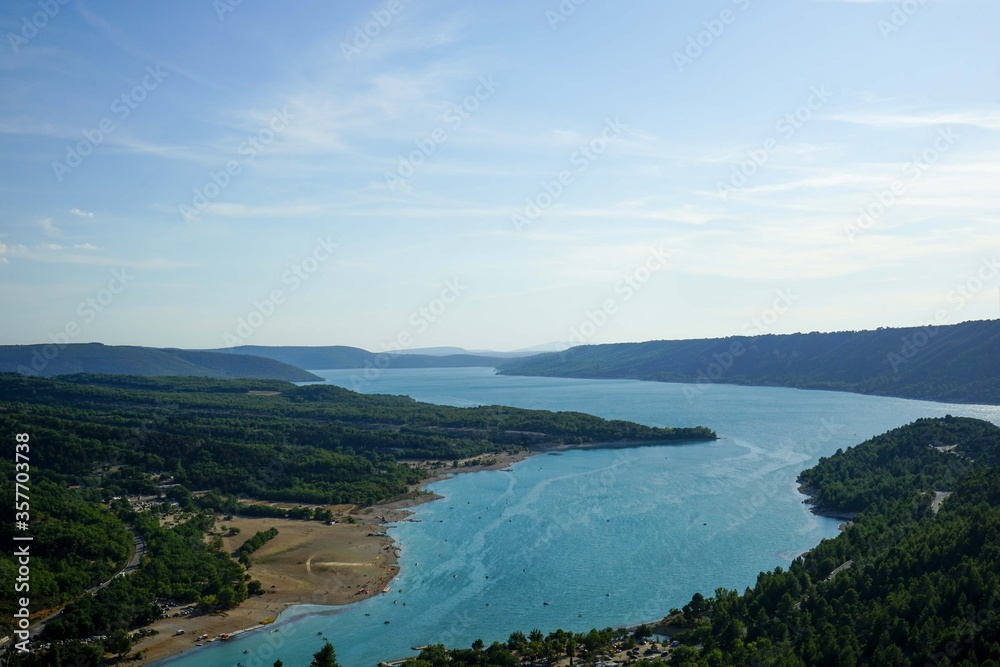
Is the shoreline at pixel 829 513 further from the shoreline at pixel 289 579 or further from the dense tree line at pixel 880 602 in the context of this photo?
the shoreline at pixel 289 579

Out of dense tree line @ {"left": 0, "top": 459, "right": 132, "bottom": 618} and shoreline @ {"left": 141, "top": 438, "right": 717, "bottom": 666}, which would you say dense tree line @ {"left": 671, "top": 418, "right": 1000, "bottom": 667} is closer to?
shoreline @ {"left": 141, "top": 438, "right": 717, "bottom": 666}

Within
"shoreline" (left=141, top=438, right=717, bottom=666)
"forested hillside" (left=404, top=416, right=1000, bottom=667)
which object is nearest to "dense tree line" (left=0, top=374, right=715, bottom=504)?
"shoreline" (left=141, top=438, right=717, bottom=666)

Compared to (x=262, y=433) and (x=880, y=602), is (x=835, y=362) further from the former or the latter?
(x=880, y=602)

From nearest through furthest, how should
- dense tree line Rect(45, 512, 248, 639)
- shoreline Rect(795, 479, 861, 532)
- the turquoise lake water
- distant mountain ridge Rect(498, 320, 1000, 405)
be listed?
1. dense tree line Rect(45, 512, 248, 639)
2. the turquoise lake water
3. shoreline Rect(795, 479, 861, 532)
4. distant mountain ridge Rect(498, 320, 1000, 405)

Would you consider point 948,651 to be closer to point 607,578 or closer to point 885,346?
A: point 607,578

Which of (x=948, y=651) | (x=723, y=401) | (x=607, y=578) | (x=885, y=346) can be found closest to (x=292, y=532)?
(x=607, y=578)

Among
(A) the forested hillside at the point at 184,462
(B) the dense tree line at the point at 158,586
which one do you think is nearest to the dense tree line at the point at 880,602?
(B) the dense tree line at the point at 158,586
